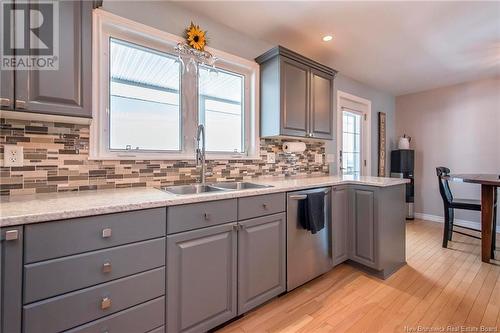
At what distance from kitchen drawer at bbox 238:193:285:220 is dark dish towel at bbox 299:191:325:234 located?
211 millimetres

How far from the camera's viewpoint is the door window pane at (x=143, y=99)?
5.72 feet

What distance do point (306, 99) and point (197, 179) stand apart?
4.75 feet

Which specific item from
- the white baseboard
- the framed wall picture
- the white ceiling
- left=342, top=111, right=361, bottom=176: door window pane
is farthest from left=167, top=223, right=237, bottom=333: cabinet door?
the white baseboard

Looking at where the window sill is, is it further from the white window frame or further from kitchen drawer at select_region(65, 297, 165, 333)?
kitchen drawer at select_region(65, 297, 165, 333)

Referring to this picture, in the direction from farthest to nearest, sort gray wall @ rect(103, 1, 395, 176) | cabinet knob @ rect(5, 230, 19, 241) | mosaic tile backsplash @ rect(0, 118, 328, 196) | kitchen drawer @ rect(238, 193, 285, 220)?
gray wall @ rect(103, 1, 395, 176) < kitchen drawer @ rect(238, 193, 285, 220) < mosaic tile backsplash @ rect(0, 118, 328, 196) < cabinet knob @ rect(5, 230, 19, 241)

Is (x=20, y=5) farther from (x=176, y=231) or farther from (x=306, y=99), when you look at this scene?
(x=306, y=99)

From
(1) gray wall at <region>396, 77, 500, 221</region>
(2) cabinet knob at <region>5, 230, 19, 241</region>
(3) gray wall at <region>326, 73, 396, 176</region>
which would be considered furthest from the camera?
(1) gray wall at <region>396, 77, 500, 221</region>

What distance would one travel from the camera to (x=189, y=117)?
2.05 metres

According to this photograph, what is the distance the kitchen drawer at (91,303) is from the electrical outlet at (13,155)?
2.70 ft

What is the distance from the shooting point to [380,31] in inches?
91.6

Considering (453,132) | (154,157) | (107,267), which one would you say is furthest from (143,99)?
(453,132)

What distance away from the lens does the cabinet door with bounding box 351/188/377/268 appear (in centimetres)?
217

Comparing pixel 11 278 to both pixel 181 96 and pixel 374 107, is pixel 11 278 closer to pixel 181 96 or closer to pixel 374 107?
pixel 181 96

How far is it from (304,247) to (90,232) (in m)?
1.53
